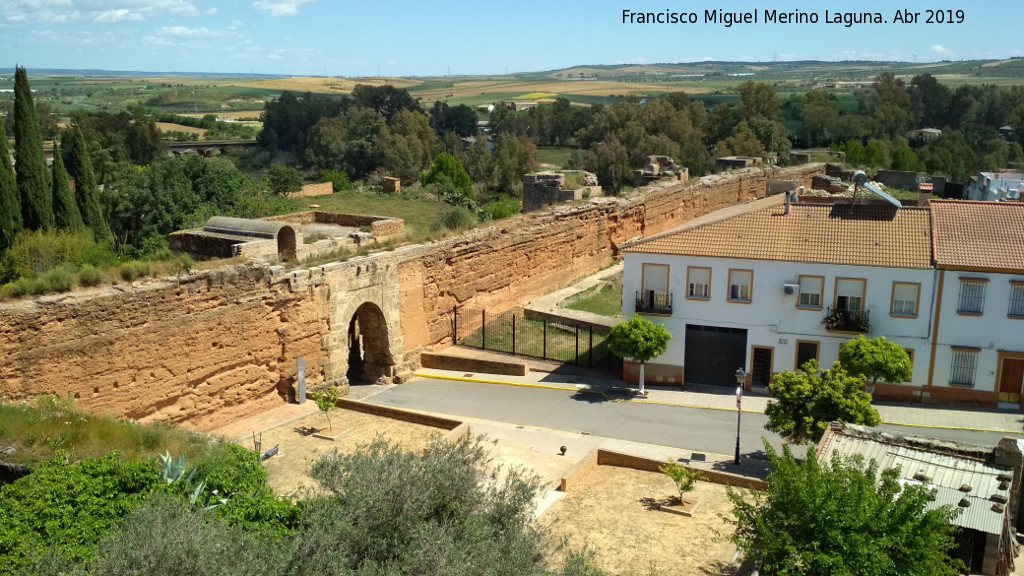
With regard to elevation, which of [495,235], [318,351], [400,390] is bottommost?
[400,390]

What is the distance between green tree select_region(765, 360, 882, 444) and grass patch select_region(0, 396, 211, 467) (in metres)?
9.49

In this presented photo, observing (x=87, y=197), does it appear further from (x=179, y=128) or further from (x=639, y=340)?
(x=179, y=128)

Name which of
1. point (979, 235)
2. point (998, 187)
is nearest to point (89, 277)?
point (979, 235)

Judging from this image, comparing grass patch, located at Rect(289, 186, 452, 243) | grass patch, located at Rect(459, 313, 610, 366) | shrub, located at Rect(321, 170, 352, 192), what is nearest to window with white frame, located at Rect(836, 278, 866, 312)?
grass patch, located at Rect(459, 313, 610, 366)

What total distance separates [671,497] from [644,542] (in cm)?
177

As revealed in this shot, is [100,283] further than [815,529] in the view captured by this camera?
Yes

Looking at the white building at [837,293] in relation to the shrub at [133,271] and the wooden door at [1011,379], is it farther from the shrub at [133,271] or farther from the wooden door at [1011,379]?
the shrub at [133,271]

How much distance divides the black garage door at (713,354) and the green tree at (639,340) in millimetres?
1037

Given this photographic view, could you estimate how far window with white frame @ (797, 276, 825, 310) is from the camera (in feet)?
63.3

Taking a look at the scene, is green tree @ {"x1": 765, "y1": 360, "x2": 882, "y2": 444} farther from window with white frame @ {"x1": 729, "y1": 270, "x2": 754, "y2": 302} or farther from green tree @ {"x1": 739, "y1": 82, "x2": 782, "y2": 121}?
green tree @ {"x1": 739, "y1": 82, "x2": 782, "y2": 121}

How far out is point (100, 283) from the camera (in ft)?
49.7

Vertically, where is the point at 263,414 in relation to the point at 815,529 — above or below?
below

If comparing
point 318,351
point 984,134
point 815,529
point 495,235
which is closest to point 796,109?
point 984,134

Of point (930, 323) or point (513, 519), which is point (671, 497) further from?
point (930, 323)
